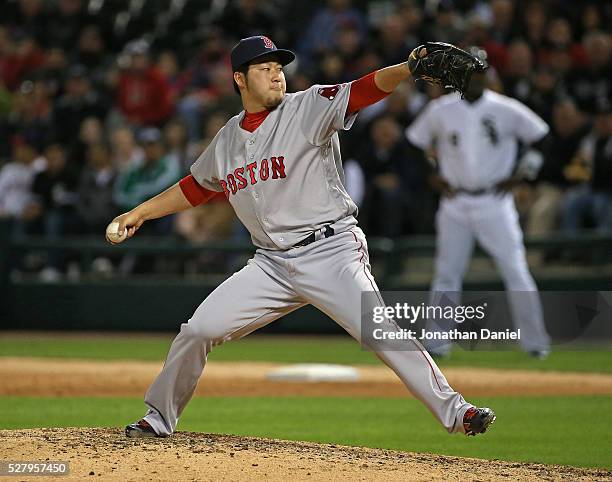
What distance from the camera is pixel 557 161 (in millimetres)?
13000

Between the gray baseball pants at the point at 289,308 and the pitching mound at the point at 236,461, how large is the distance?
0.88 feet

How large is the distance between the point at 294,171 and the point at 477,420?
4.69 ft

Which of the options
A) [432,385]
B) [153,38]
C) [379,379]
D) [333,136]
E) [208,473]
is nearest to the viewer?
[208,473]

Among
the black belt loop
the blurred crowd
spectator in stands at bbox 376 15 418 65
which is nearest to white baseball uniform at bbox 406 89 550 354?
the blurred crowd

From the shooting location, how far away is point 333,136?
5750 millimetres

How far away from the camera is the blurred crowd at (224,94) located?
523 inches

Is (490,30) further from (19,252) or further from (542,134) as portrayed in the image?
(19,252)

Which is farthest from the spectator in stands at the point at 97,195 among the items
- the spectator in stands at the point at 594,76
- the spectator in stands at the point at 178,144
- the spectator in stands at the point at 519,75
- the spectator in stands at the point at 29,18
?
the spectator in stands at the point at 594,76

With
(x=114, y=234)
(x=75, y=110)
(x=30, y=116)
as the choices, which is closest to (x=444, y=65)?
(x=114, y=234)

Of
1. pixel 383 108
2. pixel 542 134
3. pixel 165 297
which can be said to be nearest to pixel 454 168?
pixel 542 134

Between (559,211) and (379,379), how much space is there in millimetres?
4070

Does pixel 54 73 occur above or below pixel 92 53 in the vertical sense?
below

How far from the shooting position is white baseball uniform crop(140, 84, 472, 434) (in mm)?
5551

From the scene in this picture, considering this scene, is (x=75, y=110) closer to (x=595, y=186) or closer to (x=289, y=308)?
(x=595, y=186)
